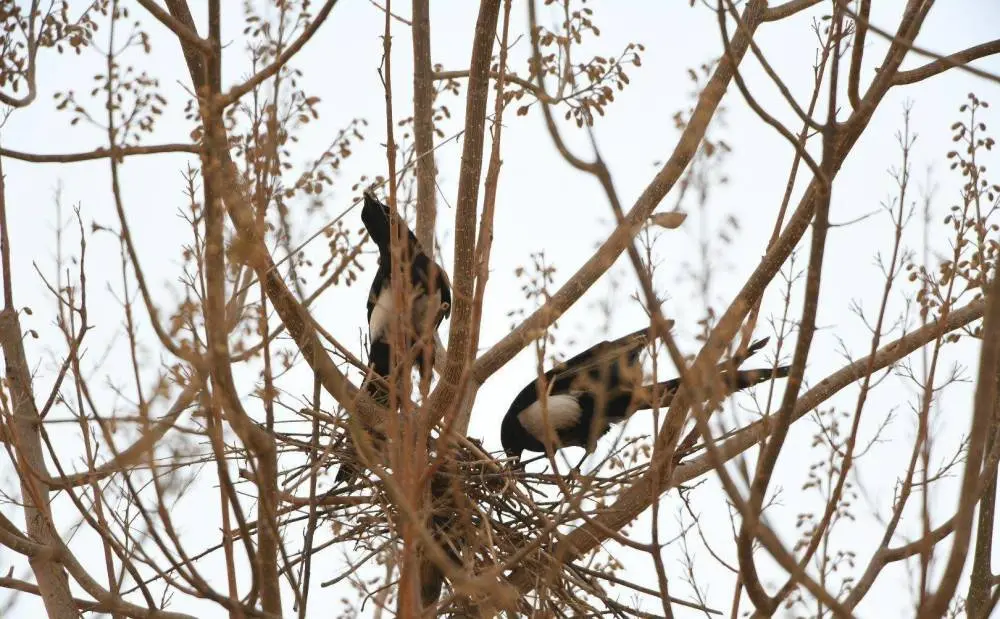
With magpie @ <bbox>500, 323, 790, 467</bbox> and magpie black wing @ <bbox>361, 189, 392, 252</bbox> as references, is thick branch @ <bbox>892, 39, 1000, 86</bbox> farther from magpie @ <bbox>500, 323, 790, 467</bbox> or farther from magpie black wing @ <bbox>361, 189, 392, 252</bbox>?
magpie black wing @ <bbox>361, 189, 392, 252</bbox>

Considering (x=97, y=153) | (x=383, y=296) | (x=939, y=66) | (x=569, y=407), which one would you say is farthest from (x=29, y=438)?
(x=939, y=66)

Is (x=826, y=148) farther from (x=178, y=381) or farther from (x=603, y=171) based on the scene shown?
(x=178, y=381)

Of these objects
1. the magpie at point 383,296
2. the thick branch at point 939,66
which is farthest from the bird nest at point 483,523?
the thick branch at point 939,66

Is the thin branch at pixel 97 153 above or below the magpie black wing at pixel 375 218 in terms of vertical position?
below

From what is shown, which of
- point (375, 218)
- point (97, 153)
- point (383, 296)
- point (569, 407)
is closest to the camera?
point (97, 153)

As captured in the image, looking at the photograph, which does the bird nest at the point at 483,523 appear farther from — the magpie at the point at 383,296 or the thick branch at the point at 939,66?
the thick branch at the point at 939,66

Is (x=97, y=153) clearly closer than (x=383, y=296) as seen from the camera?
Yes

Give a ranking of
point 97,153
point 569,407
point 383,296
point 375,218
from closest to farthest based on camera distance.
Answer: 1. point 97,153
2. point 375,218
3. point 569,407
4. point 383,296

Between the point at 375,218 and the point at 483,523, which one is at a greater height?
the point at 375,218

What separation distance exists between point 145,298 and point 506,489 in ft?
10.2

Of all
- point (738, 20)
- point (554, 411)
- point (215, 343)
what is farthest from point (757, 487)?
point (554, 411)

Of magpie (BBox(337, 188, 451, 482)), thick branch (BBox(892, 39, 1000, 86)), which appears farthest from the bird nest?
thick branch (BBox(892, 39, 1000, 86))

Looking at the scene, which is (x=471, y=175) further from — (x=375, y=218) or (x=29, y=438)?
(x=29, y=438)

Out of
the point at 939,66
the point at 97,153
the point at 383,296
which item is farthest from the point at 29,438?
the point at 939,66
